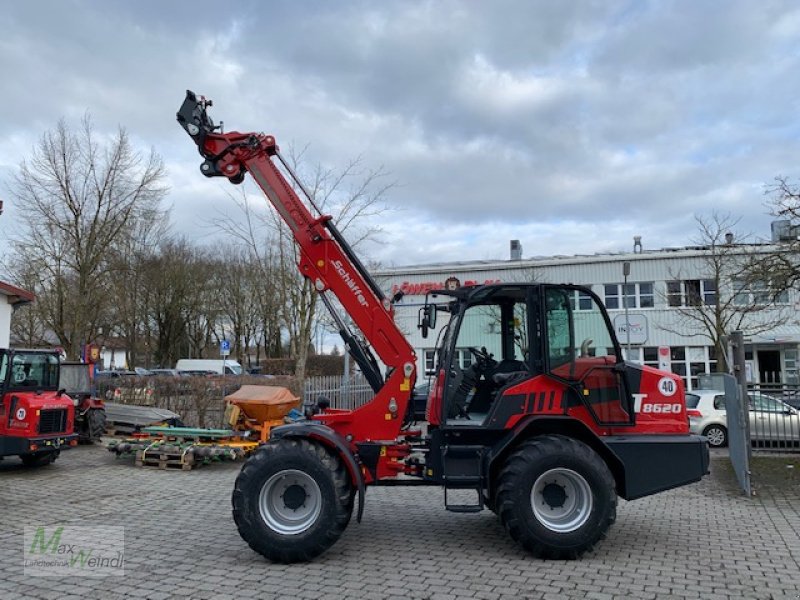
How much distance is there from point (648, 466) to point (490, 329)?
7.16 feet

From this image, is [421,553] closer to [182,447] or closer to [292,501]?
[292,501]

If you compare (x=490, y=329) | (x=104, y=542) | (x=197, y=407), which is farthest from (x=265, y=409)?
(x=490, y=329)

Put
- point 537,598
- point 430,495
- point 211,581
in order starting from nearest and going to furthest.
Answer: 1. point 537,598
2. point 211,581
3. point 430,495

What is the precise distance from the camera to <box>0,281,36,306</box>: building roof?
16.8 meters

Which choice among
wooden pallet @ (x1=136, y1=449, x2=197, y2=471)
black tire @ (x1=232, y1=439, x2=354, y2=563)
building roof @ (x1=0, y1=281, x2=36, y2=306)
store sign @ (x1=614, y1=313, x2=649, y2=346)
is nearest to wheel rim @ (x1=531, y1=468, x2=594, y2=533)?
black tire @ (x1=232, y1=439, x2=354, y2=563)

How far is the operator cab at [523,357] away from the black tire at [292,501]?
1292 millimetres

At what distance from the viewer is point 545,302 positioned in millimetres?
6648

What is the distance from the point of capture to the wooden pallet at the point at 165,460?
11.8m

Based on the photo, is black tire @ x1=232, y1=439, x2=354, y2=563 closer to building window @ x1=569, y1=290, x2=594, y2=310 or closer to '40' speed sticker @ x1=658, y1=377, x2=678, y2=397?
building window @ x1=569, y1=290, x2=594, y2=310

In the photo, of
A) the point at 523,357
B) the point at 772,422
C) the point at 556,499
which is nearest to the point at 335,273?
the point at 523,357

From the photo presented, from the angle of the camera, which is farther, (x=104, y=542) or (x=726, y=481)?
(x=726, y=481)

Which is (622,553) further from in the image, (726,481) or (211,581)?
(726,481)

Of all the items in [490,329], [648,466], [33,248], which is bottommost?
[648,466]

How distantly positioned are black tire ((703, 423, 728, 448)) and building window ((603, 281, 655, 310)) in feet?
57.1
